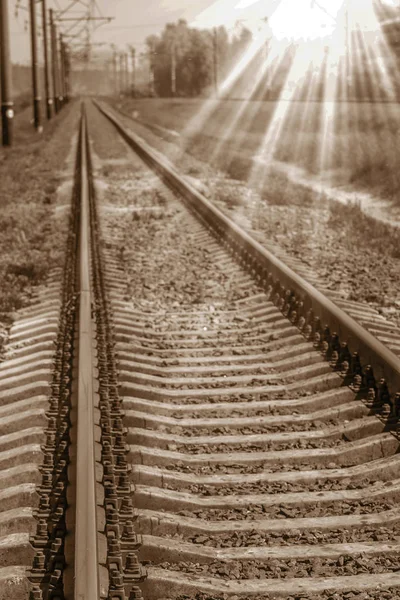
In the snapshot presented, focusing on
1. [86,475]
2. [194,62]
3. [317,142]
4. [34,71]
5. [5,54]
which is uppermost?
[194,62]

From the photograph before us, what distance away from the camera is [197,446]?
5.09m

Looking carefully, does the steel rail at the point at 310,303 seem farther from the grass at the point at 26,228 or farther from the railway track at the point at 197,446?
the grass at the point at 26,228

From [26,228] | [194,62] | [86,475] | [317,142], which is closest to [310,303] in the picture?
[86,475]

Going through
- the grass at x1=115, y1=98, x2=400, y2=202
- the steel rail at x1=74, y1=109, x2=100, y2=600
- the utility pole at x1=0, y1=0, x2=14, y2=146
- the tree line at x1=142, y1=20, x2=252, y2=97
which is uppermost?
the tree line at x1=142, y1=20, x2=252, y2=97

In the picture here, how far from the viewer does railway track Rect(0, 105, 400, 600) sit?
3711 mm

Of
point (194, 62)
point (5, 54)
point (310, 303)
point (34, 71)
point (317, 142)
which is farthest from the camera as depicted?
point (194, 62)

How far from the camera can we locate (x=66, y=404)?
5.46 metres

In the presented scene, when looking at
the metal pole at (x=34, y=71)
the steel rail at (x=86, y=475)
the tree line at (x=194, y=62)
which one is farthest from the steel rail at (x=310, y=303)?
the tree line at (x=194, y=62)

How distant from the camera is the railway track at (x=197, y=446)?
3.71 m

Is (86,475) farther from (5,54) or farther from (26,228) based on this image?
(5,54)

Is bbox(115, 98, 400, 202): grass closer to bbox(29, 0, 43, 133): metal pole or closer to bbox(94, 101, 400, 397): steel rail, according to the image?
bbox(29, 0, 43, 133): metal pole

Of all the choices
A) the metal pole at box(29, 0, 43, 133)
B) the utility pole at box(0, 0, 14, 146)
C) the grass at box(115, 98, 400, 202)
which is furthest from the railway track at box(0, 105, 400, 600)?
the metal pole at box(29, 0, 43, 133)

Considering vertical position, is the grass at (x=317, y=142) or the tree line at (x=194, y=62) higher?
the tree line at (x=194, y=62)

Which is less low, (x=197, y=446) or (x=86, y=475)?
(x=86, y=475)
